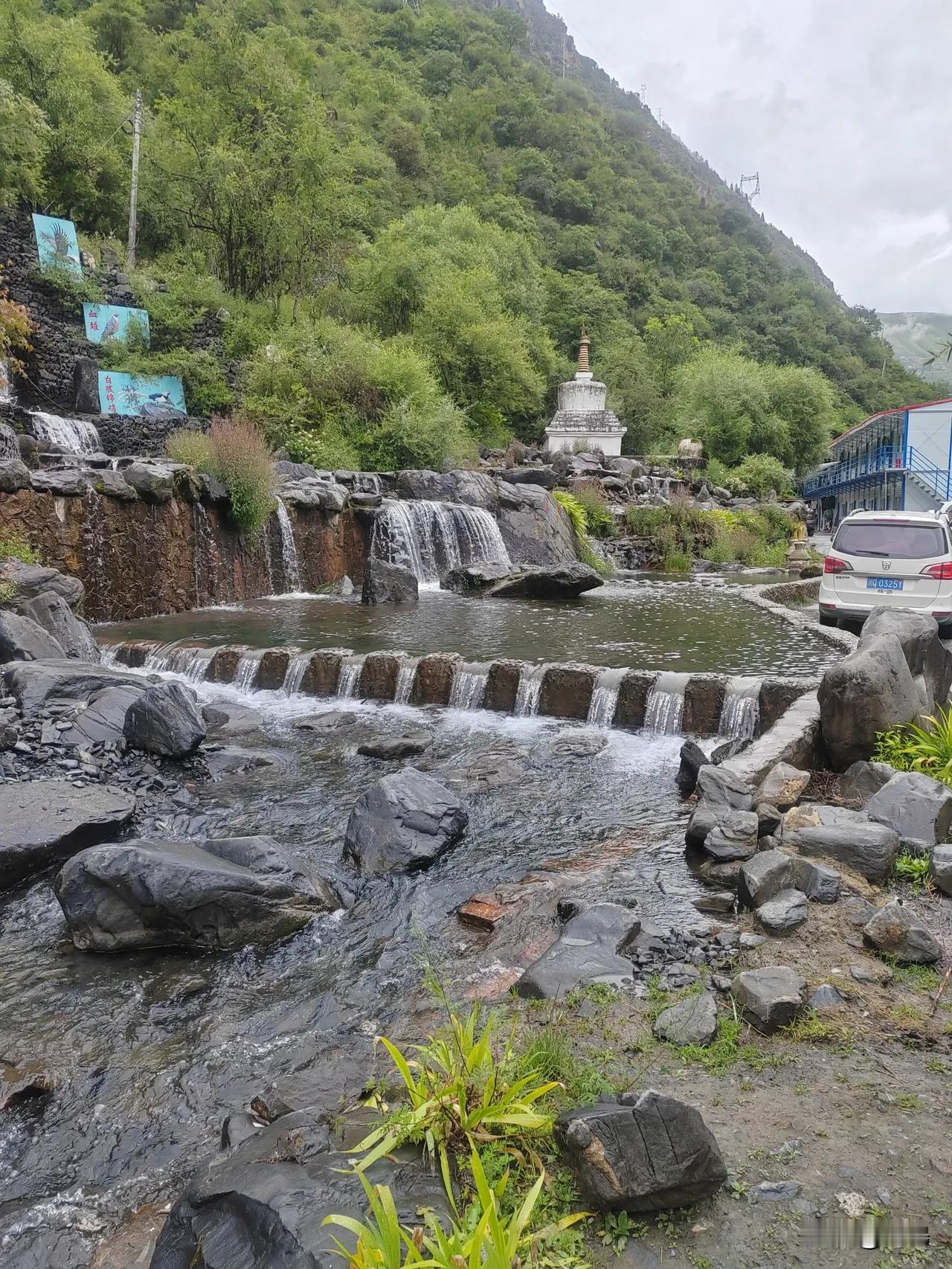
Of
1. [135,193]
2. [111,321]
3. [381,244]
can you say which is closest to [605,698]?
[111,321]

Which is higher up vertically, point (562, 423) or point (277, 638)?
point (562, 423)

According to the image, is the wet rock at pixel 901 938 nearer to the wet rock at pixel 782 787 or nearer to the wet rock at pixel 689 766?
the wet rock at pixel 782 787

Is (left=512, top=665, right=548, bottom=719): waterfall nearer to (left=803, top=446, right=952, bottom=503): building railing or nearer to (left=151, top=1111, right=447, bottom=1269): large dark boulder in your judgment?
(left=151, top=1111, right=447, bottom=1269): large dark boulder

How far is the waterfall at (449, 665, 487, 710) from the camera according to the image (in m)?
8.94

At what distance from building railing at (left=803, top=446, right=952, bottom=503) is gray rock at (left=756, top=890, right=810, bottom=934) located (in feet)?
102

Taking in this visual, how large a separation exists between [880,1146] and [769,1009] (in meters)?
0.67

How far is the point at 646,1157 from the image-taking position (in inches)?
83.0

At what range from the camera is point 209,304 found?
25609mm

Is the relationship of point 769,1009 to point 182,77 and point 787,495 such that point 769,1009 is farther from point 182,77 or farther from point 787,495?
point 182,77

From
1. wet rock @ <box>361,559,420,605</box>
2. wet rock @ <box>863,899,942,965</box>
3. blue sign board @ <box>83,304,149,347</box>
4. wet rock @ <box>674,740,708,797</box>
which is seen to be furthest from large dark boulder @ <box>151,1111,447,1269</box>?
blue sign board @ <box>83,304,149,347</box>

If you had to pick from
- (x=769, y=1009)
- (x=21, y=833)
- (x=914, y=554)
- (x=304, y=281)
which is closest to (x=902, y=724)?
(x=769, y=1009)

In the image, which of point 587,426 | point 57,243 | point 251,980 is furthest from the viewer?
point 587,426

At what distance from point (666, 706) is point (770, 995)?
5.20m

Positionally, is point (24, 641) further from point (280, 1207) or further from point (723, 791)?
point (280, 1207)
